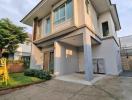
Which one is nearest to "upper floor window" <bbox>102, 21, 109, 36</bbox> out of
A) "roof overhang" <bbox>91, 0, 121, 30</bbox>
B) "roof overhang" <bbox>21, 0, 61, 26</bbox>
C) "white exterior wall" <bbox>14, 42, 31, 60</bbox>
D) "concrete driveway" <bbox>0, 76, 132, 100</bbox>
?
"roof overhang" <bbox>91, 0, 121, 30</bbox>

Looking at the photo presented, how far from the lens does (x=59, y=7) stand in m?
8.97

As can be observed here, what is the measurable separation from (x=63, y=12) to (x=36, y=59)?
6217mm

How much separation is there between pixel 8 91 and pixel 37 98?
5.92ft

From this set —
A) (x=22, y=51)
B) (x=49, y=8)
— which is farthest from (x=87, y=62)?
(x=22, y=51)

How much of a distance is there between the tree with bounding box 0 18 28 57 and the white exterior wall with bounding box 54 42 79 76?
266 inches

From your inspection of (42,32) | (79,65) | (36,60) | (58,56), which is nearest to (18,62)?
(36,60)

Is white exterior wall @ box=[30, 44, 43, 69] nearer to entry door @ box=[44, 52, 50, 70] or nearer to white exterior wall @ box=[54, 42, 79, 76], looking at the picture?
entry door @ box=[44, 52, 50, 70]

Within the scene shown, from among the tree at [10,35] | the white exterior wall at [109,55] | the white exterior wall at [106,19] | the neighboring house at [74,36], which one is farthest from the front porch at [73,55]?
the tree at [10,35]

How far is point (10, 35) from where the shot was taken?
40.9 feet

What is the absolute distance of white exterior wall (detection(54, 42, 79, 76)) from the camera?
29.5 ft

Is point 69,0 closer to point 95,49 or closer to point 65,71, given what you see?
point 95,49

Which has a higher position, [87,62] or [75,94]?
[87,62]

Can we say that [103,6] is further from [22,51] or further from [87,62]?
[22,51]

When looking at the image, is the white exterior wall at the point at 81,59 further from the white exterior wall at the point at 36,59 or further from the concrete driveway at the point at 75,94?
the concrete driveway at the point at 75,94
